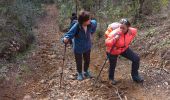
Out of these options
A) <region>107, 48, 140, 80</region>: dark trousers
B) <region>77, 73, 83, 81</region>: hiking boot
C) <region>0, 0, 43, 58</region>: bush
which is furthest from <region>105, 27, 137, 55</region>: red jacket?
<region>0, 0, 43, 58</region>: bush

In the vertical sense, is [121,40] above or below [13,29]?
above

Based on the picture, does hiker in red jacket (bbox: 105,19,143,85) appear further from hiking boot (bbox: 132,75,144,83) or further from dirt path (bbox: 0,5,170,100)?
dirt path (bbox: 0,5,170,100)

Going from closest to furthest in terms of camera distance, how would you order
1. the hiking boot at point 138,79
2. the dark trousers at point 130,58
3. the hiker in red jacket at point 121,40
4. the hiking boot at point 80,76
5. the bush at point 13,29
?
1. the hiker in red jacket at point 121,40
2. the dark trousers at point 130,58
3. the hiking boot at point 138,79
4. the hiking boot at point 80,76
5. the bush at point 13,29

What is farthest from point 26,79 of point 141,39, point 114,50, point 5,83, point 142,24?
point 142,24

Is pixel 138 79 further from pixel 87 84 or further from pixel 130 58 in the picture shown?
pixel 87 84

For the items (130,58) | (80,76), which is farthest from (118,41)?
(80,76)

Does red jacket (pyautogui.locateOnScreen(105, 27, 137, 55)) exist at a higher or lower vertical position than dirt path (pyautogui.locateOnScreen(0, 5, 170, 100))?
higher

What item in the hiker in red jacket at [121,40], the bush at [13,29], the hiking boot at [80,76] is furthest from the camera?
the bush at [13,29]

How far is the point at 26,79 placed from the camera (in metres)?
8.84

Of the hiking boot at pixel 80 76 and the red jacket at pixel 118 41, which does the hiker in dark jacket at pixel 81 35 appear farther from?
the red jacket at pixel 118 41

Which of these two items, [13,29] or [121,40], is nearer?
[121,40]

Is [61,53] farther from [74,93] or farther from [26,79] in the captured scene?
[74,93]

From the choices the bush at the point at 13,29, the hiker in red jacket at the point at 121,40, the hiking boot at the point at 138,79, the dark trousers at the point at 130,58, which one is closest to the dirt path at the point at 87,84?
the hiking boot at the point at 138,79

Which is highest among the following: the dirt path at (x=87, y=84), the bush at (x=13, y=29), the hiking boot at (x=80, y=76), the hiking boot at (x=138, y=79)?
the bush at (x=13, y=29)
